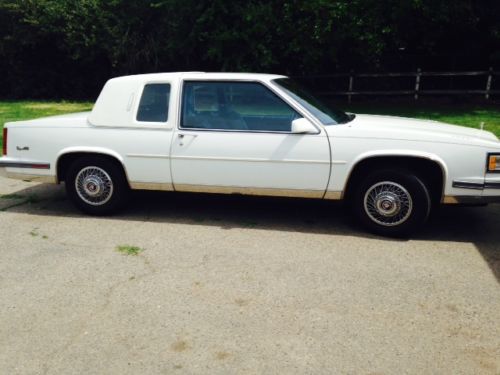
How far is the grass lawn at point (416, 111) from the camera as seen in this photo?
12.9 meters

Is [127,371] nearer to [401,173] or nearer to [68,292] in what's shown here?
[68,292]

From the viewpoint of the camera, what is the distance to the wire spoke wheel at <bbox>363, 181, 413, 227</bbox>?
16.6 feet

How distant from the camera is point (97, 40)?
20.3 m

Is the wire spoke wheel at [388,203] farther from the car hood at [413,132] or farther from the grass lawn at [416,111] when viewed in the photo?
the grass lawn at [416,111]

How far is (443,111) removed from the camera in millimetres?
14945

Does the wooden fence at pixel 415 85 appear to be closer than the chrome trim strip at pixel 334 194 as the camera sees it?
No

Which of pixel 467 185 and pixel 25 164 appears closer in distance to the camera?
pixel 467 185

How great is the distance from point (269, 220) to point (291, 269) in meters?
1.42

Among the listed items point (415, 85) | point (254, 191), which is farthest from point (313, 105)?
point (415, 85)

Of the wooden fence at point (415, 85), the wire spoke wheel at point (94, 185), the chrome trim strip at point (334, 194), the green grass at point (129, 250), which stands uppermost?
the wooden fence at point (415, 85)

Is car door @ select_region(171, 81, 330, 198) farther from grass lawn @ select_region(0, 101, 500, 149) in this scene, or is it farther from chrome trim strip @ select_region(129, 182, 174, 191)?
grass lawn @ select_region(0, 101, 500, 149)

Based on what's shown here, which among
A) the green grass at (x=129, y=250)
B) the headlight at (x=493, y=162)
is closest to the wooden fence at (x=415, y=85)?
the headlight at (x=493, y=162)

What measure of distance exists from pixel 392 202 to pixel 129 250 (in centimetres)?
256

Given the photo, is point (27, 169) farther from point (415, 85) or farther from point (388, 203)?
point (415, 85)
